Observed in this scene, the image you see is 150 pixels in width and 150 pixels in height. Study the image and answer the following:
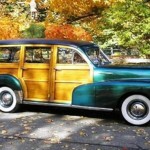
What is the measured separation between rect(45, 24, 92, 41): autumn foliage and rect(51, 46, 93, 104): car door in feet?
35.4

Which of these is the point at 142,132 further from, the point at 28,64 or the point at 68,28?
the point at 68,28

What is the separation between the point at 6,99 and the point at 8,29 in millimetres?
12579

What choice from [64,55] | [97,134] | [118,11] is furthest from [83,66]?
[118,11]

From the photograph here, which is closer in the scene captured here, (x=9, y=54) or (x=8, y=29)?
(x=9, y=54)

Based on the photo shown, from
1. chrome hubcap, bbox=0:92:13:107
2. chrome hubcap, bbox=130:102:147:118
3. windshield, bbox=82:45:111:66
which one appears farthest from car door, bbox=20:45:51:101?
chrome hubcap, bbox=130:102:147:118

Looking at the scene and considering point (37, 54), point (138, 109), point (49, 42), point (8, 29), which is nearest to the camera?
point (138, 109)

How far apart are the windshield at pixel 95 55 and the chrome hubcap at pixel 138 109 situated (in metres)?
1.35

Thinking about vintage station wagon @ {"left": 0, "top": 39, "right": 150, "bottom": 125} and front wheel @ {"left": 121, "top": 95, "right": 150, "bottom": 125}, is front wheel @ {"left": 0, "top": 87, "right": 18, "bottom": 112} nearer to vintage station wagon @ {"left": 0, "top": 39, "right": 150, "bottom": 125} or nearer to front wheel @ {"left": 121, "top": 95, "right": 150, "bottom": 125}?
vintage station wagon @ {"left": 0, "top": 39, "right": 150, "bottom": 125}

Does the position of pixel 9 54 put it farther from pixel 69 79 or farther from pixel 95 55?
pixel 95 55

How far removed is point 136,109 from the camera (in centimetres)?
759

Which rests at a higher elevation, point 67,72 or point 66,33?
point 66,33

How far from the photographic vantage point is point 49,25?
21.1 m

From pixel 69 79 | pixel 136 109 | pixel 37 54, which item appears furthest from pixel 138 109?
pixel 37 54

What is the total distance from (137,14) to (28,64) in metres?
7.77
